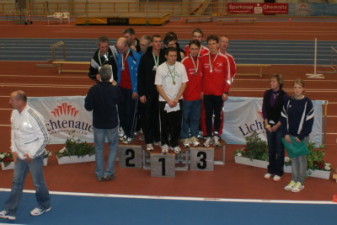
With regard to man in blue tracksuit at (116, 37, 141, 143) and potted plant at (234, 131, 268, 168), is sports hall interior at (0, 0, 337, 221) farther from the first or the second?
man in blue tracksuit at (116, 37, 141, 143)

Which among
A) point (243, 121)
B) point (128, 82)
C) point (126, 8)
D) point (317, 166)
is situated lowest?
point (317, 166)

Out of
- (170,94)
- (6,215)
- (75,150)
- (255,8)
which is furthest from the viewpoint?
(255,8)

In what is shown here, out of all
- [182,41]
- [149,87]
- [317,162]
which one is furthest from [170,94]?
[182,41]

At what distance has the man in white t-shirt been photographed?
8.04m

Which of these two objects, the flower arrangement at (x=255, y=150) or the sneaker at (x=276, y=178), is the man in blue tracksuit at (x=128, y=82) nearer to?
the flower arrangement at (x=255, y=150)

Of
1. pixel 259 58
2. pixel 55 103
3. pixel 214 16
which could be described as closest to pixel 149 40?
pixel 55 103

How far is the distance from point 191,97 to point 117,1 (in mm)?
35733

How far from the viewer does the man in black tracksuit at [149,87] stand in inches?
328

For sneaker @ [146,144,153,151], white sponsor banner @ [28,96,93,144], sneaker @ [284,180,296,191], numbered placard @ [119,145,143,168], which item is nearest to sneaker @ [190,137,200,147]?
sneaker @ [146,144,153,151]

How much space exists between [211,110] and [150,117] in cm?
112

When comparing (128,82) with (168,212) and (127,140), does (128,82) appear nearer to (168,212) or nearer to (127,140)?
(127,140)

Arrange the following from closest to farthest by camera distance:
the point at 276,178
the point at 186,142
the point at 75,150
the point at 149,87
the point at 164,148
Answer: the point at 276,178
the point at 164,148
the point at 149,87
the point at 186,142
the point at 75,150

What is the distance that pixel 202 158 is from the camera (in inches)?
333

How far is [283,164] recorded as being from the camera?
320 inches
